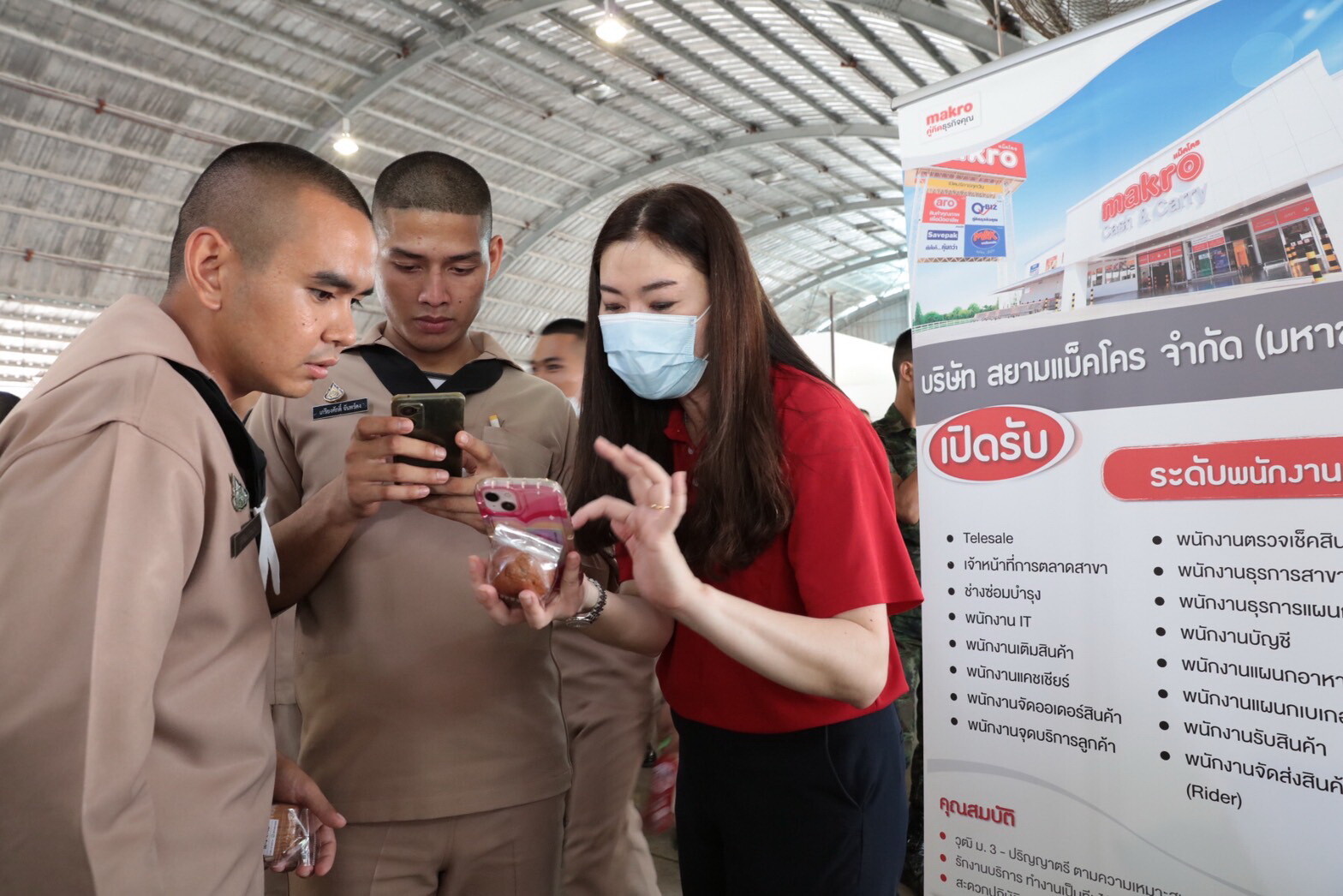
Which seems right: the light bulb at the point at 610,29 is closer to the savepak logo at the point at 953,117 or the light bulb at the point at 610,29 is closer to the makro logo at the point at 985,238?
the savepak logo at the point at 953,117

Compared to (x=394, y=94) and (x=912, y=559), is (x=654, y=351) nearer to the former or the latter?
(x=912, y=559)

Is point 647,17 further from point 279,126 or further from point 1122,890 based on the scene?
point 1122,890

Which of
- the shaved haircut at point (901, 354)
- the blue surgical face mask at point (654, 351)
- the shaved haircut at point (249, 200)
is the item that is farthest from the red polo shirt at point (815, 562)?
the shaved haircut at point (901, 354)

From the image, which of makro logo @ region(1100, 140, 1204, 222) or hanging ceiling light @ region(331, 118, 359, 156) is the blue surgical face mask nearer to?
makro logo @ region(1100, 140, 1204, 222)

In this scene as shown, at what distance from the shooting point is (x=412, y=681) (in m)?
1.97

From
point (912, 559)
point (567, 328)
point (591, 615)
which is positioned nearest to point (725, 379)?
point (591, 615)

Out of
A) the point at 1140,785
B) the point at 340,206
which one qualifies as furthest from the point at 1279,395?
the point at 340,206

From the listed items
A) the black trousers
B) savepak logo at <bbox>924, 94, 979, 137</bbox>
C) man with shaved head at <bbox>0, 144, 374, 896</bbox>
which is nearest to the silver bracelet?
the black trousers

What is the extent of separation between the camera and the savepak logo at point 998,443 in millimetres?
2596

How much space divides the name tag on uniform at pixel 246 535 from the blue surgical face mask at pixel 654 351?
0.71 metres

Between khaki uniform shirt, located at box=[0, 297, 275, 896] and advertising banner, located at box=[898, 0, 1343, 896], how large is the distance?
80.7 inches

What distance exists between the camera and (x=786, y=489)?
1620 millimetres

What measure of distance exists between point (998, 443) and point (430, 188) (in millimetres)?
1710

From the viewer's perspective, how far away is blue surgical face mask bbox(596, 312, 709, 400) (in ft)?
5.80
